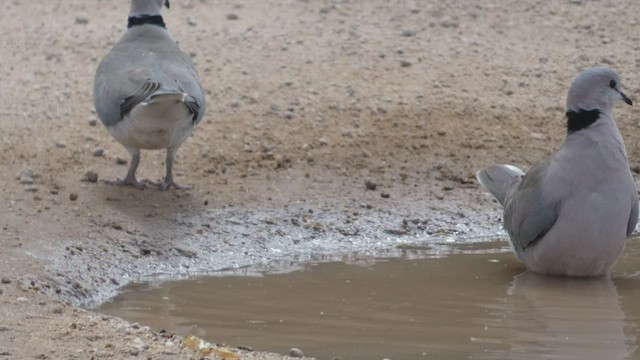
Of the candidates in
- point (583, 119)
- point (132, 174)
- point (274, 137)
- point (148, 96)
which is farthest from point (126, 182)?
point (583, 119)

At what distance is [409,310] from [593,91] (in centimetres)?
175

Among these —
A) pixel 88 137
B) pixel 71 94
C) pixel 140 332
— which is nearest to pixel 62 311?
pixel 140 332

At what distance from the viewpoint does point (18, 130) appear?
33.0 ft

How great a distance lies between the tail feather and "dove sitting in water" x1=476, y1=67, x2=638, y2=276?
2.13 feet

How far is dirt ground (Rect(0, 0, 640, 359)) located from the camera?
7562 millimetres

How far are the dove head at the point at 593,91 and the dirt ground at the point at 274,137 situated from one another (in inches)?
58.1

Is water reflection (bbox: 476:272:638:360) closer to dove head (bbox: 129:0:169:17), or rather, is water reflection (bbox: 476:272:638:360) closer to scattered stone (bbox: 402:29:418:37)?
dove head (bbox: 129:0:169:17)

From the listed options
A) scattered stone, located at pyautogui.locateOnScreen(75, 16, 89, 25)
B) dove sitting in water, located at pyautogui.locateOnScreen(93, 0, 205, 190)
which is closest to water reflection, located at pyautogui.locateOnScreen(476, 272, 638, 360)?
dove sitting in water, located at pyautogui.locateOnScreen(93, 0, 205, 190)

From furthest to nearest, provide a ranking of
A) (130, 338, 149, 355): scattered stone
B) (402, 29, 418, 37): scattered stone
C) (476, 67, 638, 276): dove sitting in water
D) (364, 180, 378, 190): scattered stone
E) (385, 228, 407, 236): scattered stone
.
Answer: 1. (402, 29, 418, 37): scattered stone
2. (364, 180, 378, 190): scattered stone
3. (385, 228, 407, 236): scattered stone
4. (476, 67, 638, 276): dove sitting in water
5. (130, 338, 149, 355): scattered stone

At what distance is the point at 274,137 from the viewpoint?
397 inches

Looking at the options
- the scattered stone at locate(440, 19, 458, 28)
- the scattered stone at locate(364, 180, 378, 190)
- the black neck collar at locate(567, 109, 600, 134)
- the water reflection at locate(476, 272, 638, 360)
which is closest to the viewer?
the water reflection at locate(476, 272, 638, 360)

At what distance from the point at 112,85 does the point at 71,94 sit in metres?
2.25

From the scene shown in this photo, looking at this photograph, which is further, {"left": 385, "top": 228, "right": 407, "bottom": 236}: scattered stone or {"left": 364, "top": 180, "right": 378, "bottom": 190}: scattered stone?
{"left": 364, "top": 180, "right": 378, "bottom": 190}: scattered stone

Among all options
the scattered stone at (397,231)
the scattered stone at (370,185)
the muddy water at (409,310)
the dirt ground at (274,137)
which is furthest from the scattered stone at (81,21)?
the muddy water at (409,310)
